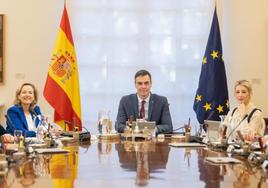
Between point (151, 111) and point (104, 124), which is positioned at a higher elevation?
point (151, 111)

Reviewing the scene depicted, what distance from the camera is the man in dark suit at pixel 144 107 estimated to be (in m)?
4.40

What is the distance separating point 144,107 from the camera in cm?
447

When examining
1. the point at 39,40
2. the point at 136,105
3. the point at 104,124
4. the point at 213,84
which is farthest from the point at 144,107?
the point at 39,40

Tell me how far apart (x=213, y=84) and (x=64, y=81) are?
1876 millimetres

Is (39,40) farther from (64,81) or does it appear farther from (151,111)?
(151,111)

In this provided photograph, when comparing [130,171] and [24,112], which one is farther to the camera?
[24,112]

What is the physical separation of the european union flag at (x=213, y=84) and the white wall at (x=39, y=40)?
0.44 m

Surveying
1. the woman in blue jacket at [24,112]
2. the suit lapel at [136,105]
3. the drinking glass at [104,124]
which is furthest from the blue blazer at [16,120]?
the suit lapel at [136,105]

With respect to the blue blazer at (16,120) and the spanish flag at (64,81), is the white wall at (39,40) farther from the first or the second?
the blue blazer at (16,120)

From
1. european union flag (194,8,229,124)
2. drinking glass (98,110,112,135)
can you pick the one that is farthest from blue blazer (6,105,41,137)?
european union flag (194,8,229,124)

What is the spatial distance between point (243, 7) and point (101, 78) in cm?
213

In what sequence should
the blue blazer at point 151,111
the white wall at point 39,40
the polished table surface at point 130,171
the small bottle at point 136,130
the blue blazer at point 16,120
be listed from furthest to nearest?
the white wall at point 39,40
the blue blazer at point 151,111
the blue blazer at point 16,120
the small bottle at point 136,130
the polished table surface at point 130,171

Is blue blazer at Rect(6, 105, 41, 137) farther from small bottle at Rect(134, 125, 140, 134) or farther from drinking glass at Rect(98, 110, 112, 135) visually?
small bottle at Rect(134, 125, 140, 134)

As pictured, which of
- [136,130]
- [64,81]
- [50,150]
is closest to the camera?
[50,150]
